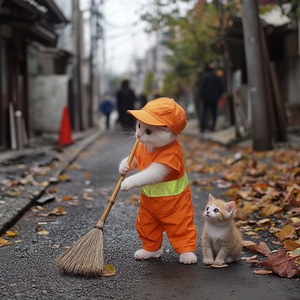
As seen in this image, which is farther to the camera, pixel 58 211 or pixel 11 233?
pixel 58 211

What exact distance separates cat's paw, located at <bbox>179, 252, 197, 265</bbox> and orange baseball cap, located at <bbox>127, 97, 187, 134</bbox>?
0.84 meters

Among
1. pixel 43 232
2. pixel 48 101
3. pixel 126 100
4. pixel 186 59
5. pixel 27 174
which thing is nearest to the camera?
pixel 43 232

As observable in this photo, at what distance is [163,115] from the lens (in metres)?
3.81

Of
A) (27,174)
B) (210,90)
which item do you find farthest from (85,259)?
(210,90)

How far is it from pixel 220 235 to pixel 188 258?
0.27 meters

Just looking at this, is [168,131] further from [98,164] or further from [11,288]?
[98,164]

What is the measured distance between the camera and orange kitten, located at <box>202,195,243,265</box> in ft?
12.5

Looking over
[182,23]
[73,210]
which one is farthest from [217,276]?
[182,23]

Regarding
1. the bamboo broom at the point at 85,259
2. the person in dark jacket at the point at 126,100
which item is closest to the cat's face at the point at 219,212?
the bamboo broom at the point at 85,259

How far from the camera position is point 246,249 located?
4281mm

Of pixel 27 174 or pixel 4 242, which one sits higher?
pixel 4 242

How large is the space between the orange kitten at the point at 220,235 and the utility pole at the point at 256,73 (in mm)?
8222

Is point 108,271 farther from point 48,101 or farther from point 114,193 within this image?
point 48,101

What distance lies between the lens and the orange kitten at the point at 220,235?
380cm
